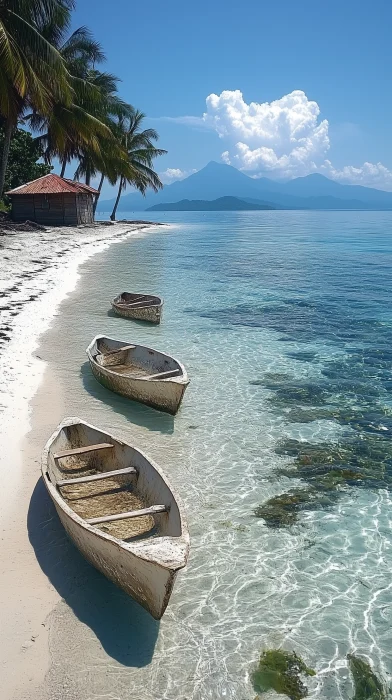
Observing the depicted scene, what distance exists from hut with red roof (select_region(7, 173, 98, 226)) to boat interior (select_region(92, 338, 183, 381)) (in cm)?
3113

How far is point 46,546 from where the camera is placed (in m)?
5.98

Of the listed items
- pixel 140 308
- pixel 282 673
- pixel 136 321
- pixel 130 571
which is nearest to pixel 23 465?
pixel 130 571

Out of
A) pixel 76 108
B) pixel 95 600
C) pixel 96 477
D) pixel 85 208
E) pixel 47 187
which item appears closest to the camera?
pixel 95 600

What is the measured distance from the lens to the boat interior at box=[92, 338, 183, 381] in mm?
11258

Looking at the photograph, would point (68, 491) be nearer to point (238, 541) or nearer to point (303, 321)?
point (238, 541)

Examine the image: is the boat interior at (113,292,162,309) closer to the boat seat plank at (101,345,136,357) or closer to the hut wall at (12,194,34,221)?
the boat seat plank at (101,345,136,357)

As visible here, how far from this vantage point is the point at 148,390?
388 inches

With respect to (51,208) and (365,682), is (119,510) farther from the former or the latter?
(51,208)

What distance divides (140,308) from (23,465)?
32.0 ft

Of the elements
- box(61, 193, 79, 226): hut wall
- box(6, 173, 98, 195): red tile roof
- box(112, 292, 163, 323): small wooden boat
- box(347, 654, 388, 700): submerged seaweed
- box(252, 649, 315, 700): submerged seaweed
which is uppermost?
box(6, 173, 98, 195): red tile roof

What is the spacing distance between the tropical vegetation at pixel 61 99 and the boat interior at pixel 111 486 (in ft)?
59.2

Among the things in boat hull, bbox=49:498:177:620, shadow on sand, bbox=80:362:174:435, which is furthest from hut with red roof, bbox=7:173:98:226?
boat hull, bbox=49:498:177:620

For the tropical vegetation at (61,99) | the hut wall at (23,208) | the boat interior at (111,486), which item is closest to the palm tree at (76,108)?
the tropical vegetation at (61,99)

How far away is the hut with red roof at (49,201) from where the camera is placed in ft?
132
